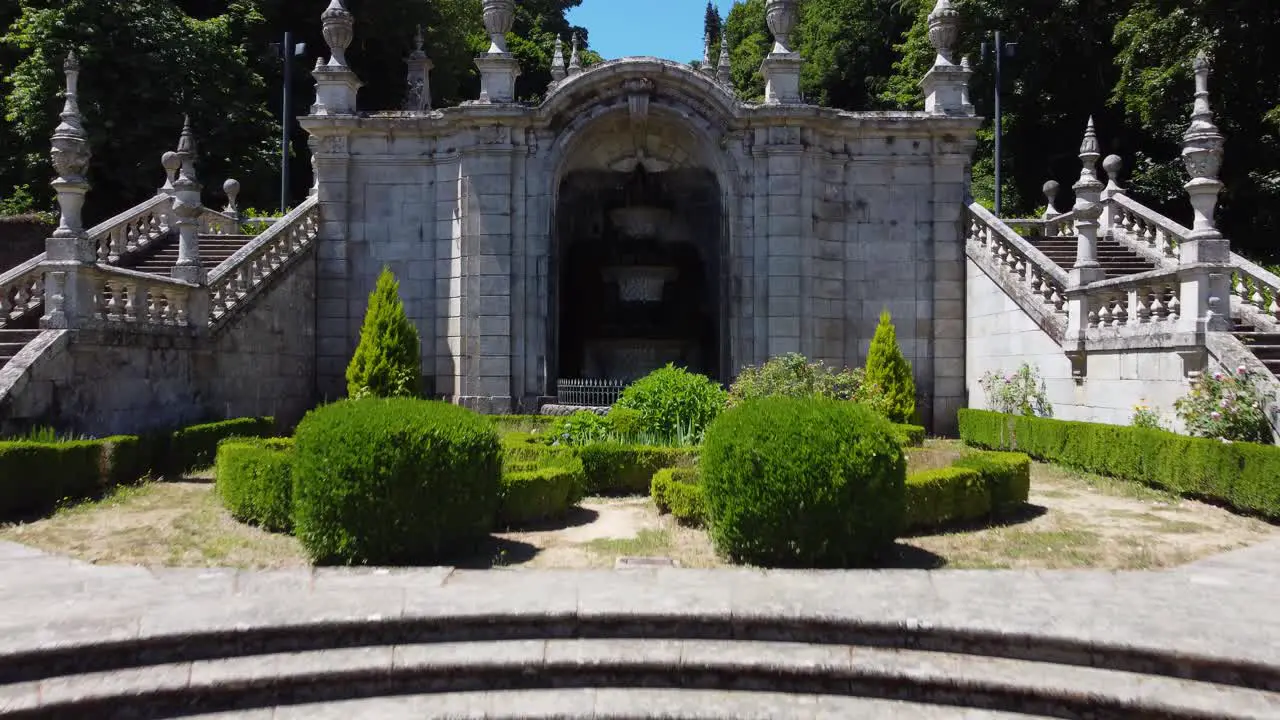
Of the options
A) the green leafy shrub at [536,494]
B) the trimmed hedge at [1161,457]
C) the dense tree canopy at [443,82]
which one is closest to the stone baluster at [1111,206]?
the dense tree canopy at [443,82]

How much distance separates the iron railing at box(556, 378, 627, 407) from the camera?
712 inches

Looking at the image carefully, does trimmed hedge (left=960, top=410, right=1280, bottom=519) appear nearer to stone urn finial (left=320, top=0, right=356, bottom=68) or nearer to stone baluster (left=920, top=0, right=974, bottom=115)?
stone baluster (left=920, top=0, right=974, bottom=115)

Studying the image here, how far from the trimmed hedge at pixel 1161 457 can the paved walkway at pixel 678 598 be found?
8.62 ft

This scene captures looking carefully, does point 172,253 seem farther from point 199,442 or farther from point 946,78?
point 946,78

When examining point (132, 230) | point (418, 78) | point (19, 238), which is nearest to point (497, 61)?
point (132, 230)

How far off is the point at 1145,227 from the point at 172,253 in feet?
70.8

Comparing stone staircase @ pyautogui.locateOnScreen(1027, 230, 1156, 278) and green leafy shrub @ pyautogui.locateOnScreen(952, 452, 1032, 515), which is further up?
stone staircase @ pyautogui.locateOnScreen(1027, 230, 1156, 278)

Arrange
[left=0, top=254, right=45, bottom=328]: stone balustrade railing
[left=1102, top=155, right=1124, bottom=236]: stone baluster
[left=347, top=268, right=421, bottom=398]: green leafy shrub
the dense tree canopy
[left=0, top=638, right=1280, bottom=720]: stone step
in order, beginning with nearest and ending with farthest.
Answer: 1. [left=0, top=638, right=1280, bottom=720]: stone step
2. [left=0, top=254, right=45, bottom=328]: stone balustrade railing
3. [left=347, top=268, right=421, bottom=398]: green leafy shrub
4. [left=1102, top=155, right=1124, bottom=236]: stone baluster
5. the dense tree canopy

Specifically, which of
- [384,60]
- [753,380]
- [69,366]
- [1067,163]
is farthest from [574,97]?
[1067,163]

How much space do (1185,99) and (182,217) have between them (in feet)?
86.3

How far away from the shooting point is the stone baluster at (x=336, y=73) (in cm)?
1811

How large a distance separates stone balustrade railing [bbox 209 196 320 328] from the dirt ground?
5.50 m

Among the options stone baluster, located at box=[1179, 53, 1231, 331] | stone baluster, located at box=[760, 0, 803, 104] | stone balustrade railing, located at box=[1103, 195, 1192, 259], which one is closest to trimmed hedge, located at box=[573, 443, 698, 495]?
stone baluster, located at box=[1179, 53, 1231, 331]

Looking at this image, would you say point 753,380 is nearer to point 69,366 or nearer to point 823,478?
point 823,478
